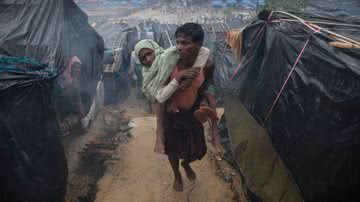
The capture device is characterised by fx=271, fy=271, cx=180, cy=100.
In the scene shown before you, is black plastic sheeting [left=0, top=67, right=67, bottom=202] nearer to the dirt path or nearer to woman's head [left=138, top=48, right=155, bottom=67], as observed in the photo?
the dirt path

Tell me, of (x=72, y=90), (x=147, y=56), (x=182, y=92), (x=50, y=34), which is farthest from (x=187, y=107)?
(x=50, y=34)

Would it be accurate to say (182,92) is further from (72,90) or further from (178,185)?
(72,90)

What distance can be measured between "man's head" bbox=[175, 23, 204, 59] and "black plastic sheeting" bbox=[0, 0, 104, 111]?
2.50m

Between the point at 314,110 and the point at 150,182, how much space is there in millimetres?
2459

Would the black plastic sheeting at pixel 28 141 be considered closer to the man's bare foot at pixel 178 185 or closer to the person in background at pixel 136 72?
the man's bare foot at pixel 178 185

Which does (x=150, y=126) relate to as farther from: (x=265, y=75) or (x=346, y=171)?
(x=346, y=171)

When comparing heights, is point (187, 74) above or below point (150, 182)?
above

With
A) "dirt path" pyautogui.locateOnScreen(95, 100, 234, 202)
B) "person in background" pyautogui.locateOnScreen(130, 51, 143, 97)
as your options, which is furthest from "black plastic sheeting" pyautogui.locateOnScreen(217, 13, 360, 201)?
"person in background" pyautogui.locateOnScreen(130, 51, 143, 97)

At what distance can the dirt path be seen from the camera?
11.8 feet

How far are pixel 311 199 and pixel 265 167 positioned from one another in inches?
37.3

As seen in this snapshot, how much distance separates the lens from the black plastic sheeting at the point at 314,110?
2076 mm

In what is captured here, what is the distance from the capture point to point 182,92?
303cm

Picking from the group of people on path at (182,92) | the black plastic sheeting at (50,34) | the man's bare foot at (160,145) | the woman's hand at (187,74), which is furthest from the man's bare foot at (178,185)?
the black plastic sheeting at (50,34)

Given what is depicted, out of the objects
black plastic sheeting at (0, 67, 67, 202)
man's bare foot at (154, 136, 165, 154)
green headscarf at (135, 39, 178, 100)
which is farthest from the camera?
man's bare foot at (154, 136, 165, 154)
